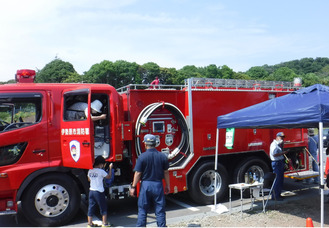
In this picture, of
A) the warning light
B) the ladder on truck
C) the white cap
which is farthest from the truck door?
the ladder on truck

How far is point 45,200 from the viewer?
5613 millimetres

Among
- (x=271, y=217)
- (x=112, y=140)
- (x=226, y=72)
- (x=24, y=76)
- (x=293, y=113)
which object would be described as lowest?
(x=271, y=217)

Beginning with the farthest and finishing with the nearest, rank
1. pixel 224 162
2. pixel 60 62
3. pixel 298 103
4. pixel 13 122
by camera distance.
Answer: pixel 60 62, pixel 224 162, pixel 13 122, pixel 298 103

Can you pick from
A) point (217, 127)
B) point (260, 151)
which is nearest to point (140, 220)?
point (217, 127)

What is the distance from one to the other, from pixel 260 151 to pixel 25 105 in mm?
5627

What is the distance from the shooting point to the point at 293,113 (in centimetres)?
518

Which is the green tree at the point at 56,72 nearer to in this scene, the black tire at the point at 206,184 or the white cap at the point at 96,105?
the black tire at the point at 206,184

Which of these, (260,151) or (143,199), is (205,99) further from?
(143,199)

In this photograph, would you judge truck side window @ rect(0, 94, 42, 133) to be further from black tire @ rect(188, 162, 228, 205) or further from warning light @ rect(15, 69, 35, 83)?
black tire @ rect(188, 162, 228, 205)

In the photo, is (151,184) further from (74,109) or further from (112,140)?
(74,109)

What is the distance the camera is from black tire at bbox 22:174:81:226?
553 centimetres

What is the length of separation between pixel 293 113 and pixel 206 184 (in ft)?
9.51

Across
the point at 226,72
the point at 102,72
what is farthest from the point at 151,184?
the point at 226,72

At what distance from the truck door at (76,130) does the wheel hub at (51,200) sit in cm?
50
